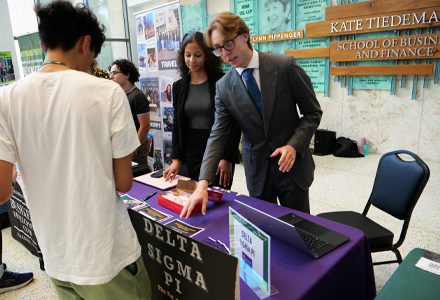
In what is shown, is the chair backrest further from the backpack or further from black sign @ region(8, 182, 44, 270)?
the backpack

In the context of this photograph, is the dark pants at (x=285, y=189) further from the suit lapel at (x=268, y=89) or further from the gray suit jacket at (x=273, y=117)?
the suit lapel at (x=268, y=89)

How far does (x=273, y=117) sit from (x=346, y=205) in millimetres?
2034

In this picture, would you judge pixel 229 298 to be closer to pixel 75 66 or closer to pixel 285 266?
pixel 285 266

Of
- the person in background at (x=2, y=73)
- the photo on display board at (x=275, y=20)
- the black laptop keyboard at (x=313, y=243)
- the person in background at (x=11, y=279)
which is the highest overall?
the photo on display board at (x=275, y=20)

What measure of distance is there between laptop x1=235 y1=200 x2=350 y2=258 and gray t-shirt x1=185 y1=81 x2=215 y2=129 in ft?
3.62

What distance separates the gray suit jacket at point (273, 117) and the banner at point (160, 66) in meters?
3.40

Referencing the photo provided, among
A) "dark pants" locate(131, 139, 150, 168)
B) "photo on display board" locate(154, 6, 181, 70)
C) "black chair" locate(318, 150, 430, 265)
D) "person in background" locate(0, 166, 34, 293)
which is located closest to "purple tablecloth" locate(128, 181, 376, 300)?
"black chair" locate(318, 150, 430, 265)

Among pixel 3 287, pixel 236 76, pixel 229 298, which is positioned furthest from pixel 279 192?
pixel 3 287

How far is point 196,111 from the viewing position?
7.40ft

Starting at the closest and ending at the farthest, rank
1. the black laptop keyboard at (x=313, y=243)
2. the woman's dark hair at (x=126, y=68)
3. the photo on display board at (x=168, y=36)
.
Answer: the black laptop keyboard at (x=313, y=243), the woman's dark hair at (x=126, y=68), the photo on display board at (x=168, y=36)

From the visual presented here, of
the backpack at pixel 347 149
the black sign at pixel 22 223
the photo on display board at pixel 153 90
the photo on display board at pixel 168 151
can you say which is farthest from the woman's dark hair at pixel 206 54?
the backpack at pixel 347 149

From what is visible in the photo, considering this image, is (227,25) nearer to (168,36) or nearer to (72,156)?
(72,156)

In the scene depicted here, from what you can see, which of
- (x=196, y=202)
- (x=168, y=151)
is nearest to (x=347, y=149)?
(x=168, y=151)

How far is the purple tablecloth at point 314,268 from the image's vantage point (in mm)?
995
